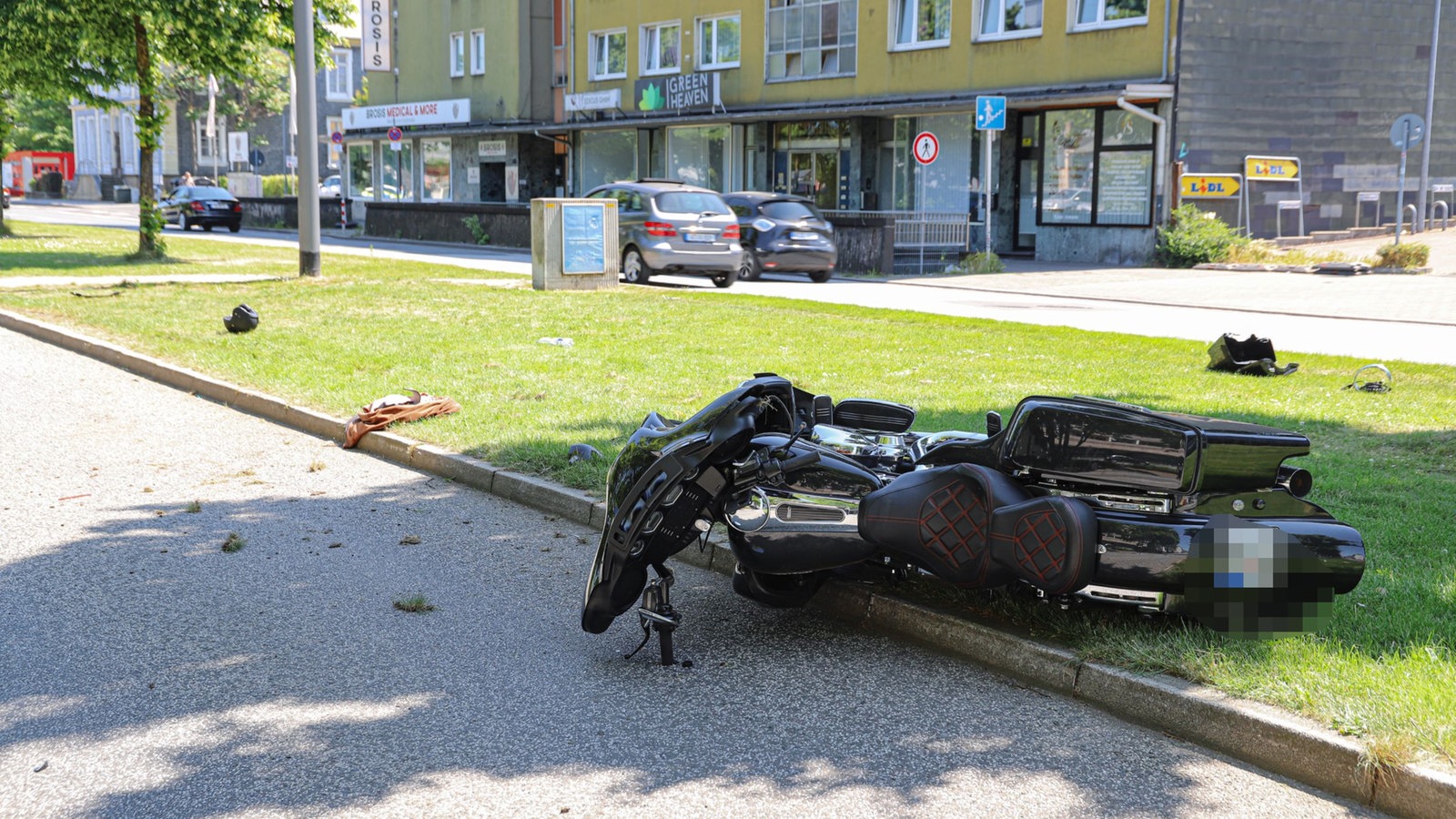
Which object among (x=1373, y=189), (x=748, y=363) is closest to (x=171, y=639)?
(x=748, y=363)

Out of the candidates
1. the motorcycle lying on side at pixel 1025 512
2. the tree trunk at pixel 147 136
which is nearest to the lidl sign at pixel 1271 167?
the tree trunk at pixel 147 136

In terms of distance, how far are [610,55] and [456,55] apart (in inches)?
352

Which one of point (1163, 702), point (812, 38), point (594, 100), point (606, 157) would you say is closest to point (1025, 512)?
point (1163, 702)

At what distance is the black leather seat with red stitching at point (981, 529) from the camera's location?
4215 millimetres

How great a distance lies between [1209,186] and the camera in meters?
27.7

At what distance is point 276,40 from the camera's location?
78.3 feet

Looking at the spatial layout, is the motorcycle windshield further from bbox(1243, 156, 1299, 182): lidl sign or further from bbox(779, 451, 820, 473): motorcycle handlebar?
bbox(1243, 156, 1299, 182): lidl sign

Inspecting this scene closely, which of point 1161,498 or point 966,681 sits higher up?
point 1161,498

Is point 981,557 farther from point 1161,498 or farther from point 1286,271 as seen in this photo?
point 1286,271

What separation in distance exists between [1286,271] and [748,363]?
Answer: 56.7 feet

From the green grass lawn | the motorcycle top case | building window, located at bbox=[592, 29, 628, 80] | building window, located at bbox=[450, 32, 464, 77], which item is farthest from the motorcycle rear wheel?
building window, located at bbox=[450, 32, 464, 77]

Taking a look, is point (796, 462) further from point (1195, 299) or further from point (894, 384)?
point (1195, 299)

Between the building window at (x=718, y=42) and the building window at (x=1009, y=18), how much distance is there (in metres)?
9.11

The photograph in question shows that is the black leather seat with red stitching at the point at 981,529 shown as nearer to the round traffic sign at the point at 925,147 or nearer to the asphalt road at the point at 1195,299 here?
the asphalt road at the point at 1195,299
